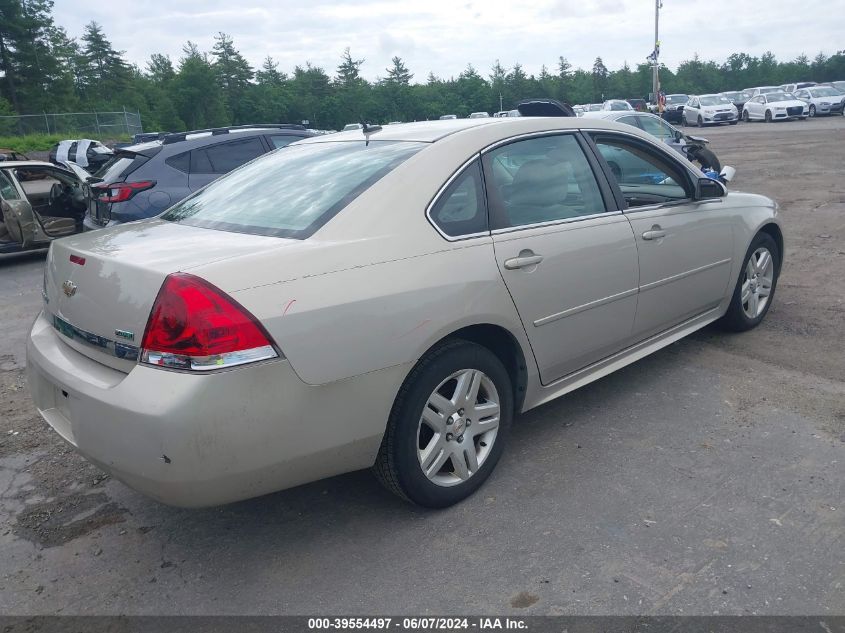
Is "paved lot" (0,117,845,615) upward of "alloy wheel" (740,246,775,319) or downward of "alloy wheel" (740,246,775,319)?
downward

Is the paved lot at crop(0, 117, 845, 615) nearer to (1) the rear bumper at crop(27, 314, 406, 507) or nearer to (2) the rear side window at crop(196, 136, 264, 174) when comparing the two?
(1) the rear bumper at crop(27, 314, 406, 507)

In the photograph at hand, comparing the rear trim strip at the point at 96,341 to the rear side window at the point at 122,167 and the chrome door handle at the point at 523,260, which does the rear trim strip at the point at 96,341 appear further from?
the rear side window at the point at 122,167

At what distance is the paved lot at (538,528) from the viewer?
2691 mm

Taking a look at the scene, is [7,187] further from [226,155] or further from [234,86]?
[234,86]

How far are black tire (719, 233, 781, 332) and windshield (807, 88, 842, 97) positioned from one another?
37.3 meters

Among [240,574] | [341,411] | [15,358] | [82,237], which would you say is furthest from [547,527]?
[15,358]

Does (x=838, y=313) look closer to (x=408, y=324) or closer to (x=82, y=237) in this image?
(x=408, y=324)

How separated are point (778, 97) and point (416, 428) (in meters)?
39.8

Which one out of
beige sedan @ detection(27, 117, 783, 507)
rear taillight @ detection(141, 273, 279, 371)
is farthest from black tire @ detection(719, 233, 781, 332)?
rear taillight @ detection(141, 273, 279, 371)

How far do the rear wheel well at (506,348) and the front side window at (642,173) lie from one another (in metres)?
1.29

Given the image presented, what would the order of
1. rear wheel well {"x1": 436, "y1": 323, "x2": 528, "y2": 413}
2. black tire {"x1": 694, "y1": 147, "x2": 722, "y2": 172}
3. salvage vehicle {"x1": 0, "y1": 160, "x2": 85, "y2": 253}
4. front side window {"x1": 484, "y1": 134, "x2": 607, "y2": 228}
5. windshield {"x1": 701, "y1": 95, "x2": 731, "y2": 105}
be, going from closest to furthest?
rear wheel well {"x1": 436, "y1": 323, "x2": 528, "y2": 413} < front side window {"x1": 484, "y1": 134, "x2": 607, "y2": 228} < salvage vehicle {"x1": 0, "y1": 160, "x2": 85, "y2": 253} < black tire {"x1": 694, "y1": 147, "x2": 722, "y2": 172} < windshield {"x1": 701, "y1": 95, "x2": 731, "y2": 105}

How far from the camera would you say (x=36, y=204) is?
1080cm

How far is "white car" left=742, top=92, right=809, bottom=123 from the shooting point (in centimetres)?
3597

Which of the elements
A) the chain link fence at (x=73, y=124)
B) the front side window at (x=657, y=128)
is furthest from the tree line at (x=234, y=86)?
the front side window at (x=657, y=128)
